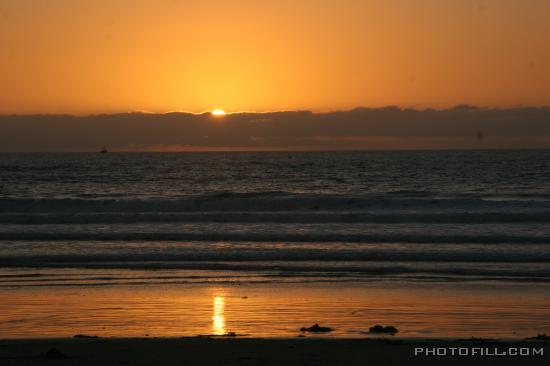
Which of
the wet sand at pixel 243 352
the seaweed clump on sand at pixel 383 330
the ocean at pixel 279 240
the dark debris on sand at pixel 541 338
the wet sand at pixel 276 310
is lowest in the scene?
the ocean at pixel 279 240

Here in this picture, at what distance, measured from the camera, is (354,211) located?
3281cm

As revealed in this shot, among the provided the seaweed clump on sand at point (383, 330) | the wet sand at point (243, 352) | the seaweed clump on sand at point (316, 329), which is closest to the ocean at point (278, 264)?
the seaweed clump on sand at point (383, 330)

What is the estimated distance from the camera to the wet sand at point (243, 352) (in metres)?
8.84

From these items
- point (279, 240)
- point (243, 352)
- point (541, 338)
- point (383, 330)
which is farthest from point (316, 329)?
point (279, 240)

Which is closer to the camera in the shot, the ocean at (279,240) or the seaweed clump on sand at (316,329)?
the seaweed clump on sand at (316,329)

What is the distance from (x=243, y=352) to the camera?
30.4 feet

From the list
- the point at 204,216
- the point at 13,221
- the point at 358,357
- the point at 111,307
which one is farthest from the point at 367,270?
the point at 13,221

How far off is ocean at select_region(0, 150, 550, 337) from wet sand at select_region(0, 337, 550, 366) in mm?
722

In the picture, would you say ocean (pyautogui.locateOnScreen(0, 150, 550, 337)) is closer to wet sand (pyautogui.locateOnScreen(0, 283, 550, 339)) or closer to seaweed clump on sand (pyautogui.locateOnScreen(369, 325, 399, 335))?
wet sand (pyautogui.locateOnScreen(0, 283, 550, 339))

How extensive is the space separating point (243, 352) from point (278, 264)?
920 cm

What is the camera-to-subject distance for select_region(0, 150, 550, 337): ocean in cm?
1162

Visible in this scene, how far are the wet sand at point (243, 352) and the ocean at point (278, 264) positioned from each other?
722mm

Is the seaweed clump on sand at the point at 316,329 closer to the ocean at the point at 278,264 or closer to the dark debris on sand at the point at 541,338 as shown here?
the ocean at the point at 278,264

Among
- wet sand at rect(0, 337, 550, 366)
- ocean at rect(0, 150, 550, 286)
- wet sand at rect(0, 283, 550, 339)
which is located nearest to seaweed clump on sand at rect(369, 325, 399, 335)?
wet sand at rect(0, 283, 550, 339)
